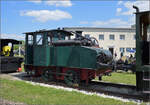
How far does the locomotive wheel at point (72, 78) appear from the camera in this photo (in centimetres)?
926

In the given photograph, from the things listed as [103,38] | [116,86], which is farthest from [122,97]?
[103,38]

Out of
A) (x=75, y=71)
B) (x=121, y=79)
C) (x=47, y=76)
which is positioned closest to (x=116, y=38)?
(x=121, y=79)

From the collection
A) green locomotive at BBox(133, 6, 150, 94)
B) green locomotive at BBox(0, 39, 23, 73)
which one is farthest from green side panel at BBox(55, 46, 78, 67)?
green locomotive at BBox(0, 39, 23, 73)

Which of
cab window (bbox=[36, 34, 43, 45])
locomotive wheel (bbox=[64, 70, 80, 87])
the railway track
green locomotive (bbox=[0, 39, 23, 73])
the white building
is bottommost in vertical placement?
the railway track

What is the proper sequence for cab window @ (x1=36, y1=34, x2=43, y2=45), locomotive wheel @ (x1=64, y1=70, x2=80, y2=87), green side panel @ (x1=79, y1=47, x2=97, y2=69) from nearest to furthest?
green side panel @ (x1=79, y1=47, x2=97, y2=69), locomotive wheel @ (x1=64, y1=70, x2=80, y2=87), cab window @ (x1=36, y1=34, x2=43, y2=45)

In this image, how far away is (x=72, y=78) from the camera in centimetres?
938

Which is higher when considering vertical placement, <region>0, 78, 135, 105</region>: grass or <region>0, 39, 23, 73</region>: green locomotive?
<region>0, 39, 23, 73</region>: green locomotive

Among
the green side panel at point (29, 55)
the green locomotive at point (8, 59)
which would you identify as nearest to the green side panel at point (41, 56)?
the green side panel at point (29, 55)

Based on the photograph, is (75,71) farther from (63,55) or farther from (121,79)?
(121,79)

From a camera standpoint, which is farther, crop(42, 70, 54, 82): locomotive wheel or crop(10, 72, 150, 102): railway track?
crop(42, 70, 54, 82): locomotive wheel

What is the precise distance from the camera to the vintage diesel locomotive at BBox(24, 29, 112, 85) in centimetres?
888

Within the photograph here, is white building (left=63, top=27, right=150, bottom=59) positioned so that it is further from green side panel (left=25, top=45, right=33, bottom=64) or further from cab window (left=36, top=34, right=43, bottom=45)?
cab window (left=36, top=34, right=43, bottom=45)

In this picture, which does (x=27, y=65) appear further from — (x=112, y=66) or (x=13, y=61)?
(x=112, y=66)

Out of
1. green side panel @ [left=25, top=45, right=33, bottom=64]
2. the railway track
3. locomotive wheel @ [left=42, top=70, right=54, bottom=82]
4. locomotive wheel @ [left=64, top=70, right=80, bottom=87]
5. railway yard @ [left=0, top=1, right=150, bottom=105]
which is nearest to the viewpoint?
railway yard @ [left=0, top=1, right=150, bottom=105]
